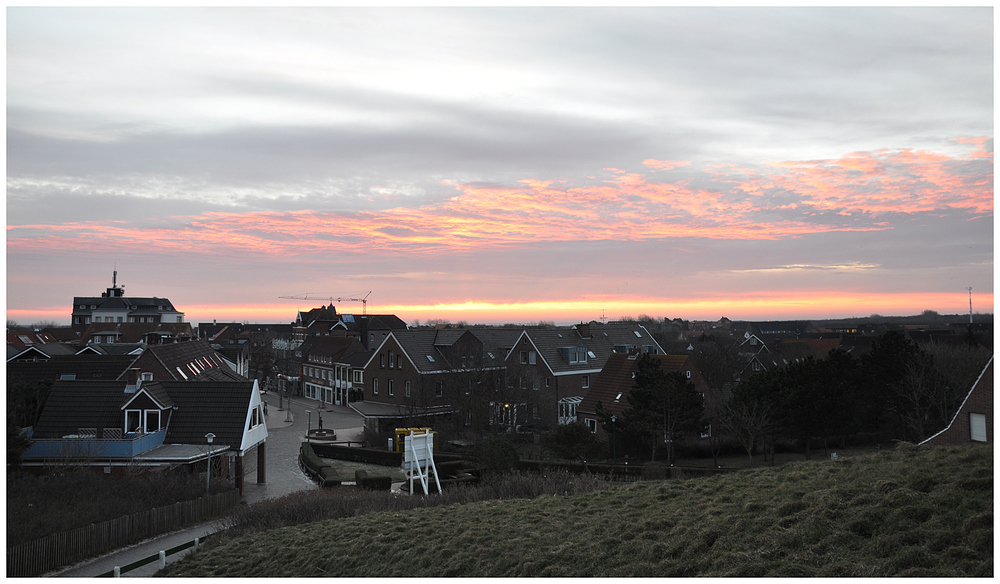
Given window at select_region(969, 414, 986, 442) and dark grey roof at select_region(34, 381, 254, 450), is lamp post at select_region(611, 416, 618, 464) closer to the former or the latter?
window at select_region(969, 414, 986, 442)

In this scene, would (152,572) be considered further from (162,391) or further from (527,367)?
(527,367)

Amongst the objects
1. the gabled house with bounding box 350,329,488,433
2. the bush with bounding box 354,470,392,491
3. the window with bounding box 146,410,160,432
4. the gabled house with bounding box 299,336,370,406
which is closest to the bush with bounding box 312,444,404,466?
the gabled house with bounding box 350,329,488,433

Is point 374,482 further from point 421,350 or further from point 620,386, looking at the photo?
point 421,350

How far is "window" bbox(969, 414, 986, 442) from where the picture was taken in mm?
19781

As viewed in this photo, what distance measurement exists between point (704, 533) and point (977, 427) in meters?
15.5

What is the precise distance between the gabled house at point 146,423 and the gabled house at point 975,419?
2616cm

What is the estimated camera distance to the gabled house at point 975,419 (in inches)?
777

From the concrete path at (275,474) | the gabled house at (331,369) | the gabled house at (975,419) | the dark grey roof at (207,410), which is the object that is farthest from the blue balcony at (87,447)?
the gabled house at (331,369)

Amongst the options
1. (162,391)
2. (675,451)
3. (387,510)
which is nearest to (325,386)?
(162,391)

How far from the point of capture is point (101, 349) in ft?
167

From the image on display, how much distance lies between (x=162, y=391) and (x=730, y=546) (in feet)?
88.0

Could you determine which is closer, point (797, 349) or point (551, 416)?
point (551, 416)

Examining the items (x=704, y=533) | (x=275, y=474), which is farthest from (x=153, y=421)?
(x=704, y=533)

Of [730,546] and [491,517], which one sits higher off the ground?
[730,546]
